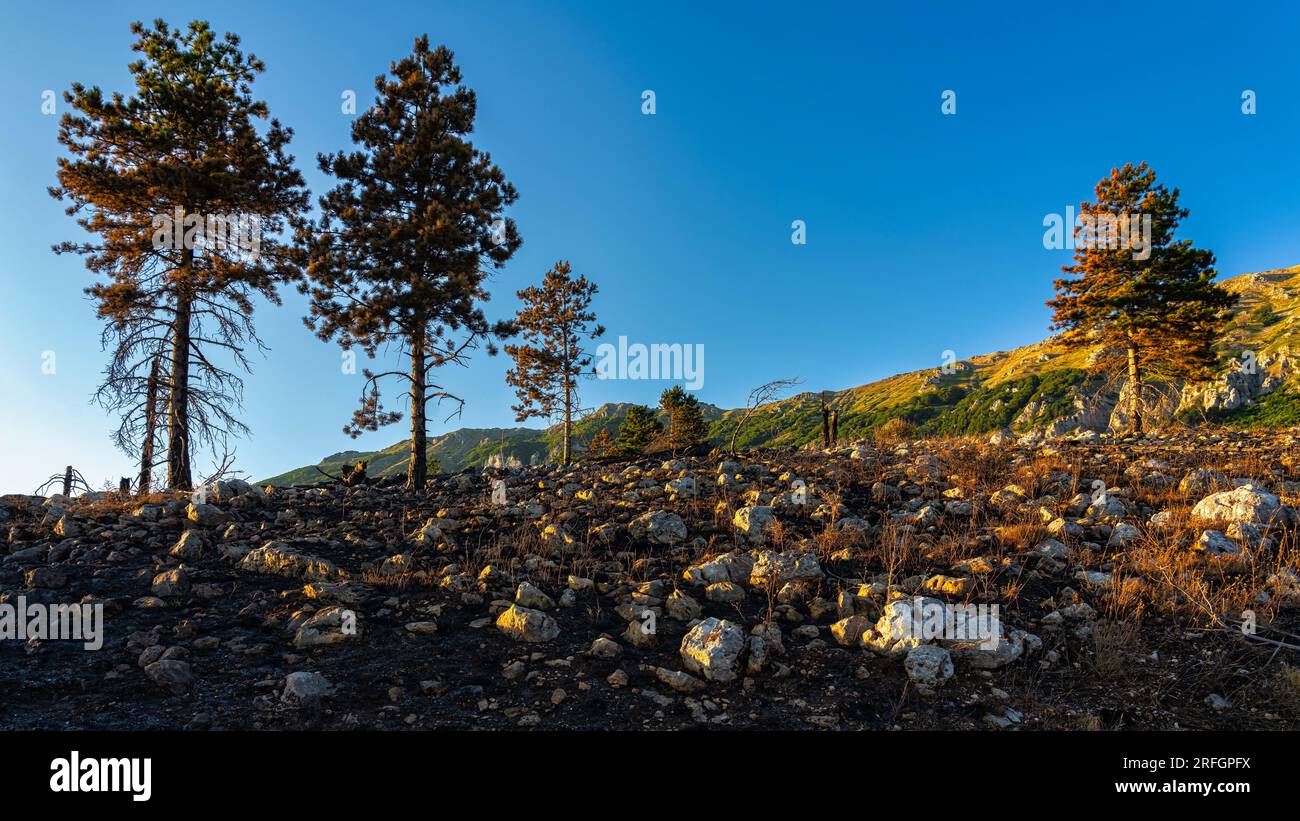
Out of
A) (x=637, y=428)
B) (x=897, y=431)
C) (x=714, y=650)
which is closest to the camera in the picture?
(x=714, y=650)

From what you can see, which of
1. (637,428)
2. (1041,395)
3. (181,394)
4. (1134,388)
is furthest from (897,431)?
(1041,395)

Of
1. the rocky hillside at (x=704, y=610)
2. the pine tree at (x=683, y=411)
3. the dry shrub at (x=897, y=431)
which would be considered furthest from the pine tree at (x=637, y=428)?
the rocky hillside at (x=704, y=610)

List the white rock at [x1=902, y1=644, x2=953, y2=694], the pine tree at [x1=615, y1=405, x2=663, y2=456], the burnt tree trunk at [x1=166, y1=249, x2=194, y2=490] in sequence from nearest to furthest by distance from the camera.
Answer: the white rock at [x1=902, y1=644, x2=953, y2=694], the burnt tree trunk at [x1=166, y1=249, x2=194, y2=490], the pine tree at [x1=615, y1=405, x2=663, y2=456]

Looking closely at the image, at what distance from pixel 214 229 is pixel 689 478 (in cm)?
1671

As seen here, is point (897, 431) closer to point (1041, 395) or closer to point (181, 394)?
point (181, 394)

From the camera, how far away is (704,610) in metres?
5.48

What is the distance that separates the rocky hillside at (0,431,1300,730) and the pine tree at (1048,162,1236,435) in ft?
75.1

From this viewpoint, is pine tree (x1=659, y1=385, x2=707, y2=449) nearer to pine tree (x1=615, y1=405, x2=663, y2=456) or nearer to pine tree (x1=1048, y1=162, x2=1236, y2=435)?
pine tree (x1=615, y1=405, x2=663, y2=456)

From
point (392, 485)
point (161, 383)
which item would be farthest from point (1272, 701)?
point (161, 383)

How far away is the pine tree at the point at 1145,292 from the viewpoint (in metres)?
27.1

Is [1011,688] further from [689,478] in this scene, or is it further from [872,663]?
[689,478]

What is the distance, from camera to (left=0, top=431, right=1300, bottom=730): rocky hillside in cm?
386

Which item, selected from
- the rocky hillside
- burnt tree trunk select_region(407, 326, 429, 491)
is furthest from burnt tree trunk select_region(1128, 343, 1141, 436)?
burnt tree trunk select_region(407, 326, 429, 491)

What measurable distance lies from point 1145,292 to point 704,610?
34.1 metres
